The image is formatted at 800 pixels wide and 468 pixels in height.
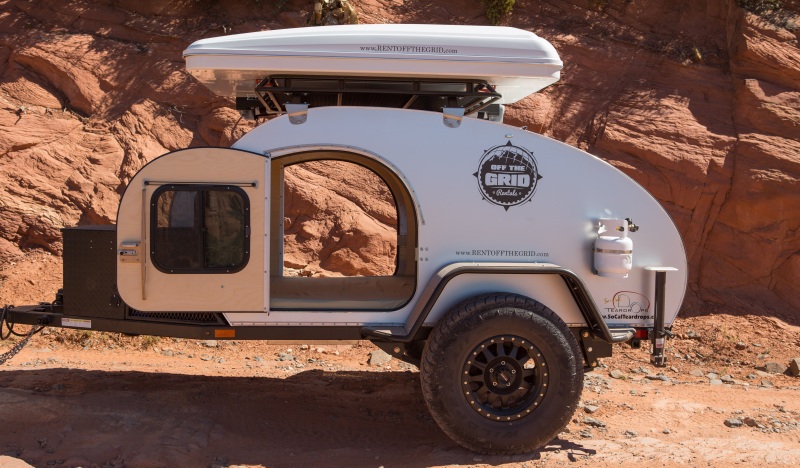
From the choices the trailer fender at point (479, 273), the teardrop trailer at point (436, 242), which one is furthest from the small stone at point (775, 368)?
the trailer fender at point (479, 273)

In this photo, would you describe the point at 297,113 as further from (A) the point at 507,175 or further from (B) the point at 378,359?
(B) the point at 378,359

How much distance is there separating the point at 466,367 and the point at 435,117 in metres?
1.84

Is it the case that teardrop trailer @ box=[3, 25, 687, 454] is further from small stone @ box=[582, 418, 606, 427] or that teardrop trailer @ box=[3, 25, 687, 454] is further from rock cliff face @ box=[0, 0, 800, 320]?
rock cliff face @ box=[0, 0, 800, 320]

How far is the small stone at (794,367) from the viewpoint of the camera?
8.41 metres

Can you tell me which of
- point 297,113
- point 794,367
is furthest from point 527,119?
point 297,113

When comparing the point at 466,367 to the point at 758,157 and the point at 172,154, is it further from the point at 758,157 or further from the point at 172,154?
the point at 758,157

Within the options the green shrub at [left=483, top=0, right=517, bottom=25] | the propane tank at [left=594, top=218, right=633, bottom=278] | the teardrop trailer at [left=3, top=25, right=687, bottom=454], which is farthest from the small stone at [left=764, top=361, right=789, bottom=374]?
the green shrub at [left=483, top=0, right=517, bottom=25]

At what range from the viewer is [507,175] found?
535cm

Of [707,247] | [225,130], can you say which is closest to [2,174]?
[225,130]

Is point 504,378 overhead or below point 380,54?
below

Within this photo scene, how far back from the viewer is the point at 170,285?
5.12 m

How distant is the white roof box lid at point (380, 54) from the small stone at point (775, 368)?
5322mm

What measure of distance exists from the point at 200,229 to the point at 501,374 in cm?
236

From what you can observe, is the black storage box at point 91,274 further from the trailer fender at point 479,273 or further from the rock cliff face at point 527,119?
the rock cliff face at point 527,119
